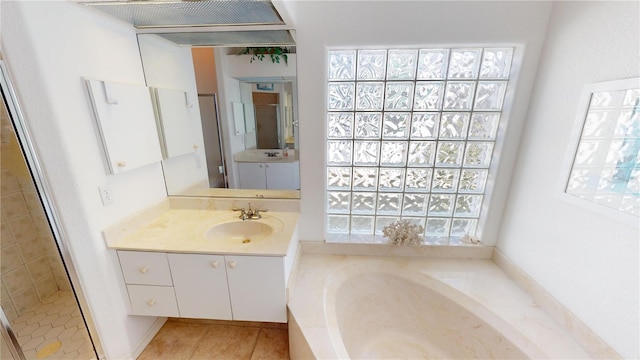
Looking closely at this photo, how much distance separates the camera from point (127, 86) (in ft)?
4.45

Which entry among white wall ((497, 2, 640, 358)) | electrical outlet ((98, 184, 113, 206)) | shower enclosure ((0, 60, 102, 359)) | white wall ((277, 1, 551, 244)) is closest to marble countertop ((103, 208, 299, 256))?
electrical outlet ((98, 184, 113, 206))

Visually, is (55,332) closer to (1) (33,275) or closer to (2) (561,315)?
(1) (33,275)

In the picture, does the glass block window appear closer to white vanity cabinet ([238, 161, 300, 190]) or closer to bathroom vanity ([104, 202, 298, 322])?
white vanity cabinet ([238, 161, 300, 190])

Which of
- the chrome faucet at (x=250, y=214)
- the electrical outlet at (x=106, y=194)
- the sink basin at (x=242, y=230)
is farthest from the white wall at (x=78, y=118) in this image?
the chrome faucet at (x=250, y=214)

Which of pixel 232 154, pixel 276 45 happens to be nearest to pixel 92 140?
pixel 232 154

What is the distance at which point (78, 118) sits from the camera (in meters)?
1.15

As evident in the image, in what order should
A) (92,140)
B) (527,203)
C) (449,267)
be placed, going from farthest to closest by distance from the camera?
(449,267) < (527,203) < (92,140)

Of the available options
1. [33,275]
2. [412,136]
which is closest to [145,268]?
[33,275]

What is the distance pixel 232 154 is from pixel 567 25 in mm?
2123

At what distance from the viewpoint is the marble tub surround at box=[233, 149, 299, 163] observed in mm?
1692

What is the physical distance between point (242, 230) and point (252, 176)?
15.7 inches

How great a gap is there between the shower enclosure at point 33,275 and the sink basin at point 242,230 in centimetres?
74

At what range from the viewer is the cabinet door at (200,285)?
1325 mm

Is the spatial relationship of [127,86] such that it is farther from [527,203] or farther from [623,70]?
[527,203]
